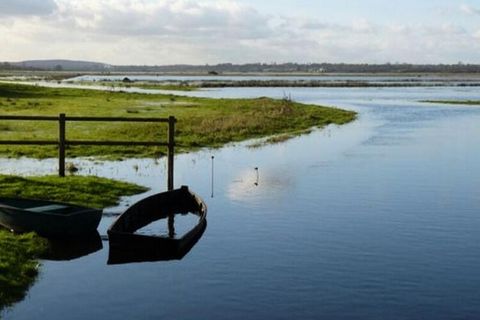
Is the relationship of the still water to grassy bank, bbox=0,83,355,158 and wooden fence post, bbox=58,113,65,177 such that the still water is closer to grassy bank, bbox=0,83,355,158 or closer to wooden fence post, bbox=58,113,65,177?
wooden fence post, bbox=58,113,65,177

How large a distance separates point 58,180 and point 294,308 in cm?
1452

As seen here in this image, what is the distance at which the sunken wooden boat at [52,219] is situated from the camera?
18542 millimetres

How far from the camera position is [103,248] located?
61.1 ft

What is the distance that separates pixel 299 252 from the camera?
60.6ft

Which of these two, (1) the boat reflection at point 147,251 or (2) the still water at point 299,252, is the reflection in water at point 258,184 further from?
Answer: (1) the boat reflection at point 147,251

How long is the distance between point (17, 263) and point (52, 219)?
239 centimetres

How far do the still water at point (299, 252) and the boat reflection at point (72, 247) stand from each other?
346 mm

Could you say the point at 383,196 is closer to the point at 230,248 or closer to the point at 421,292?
the point at 230,248

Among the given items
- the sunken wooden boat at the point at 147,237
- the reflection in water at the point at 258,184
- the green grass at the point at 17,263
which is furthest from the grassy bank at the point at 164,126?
the green grass at the point at 17,263

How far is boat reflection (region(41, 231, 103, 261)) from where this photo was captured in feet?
58.2

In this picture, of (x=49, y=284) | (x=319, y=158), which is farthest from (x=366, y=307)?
(x=319, y=158)

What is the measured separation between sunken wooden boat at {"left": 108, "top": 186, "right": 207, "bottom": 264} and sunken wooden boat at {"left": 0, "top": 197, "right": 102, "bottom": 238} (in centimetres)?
97

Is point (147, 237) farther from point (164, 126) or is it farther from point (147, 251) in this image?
point (164, 126)

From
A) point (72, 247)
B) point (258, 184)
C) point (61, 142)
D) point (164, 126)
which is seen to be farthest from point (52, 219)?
point (164, 126)
